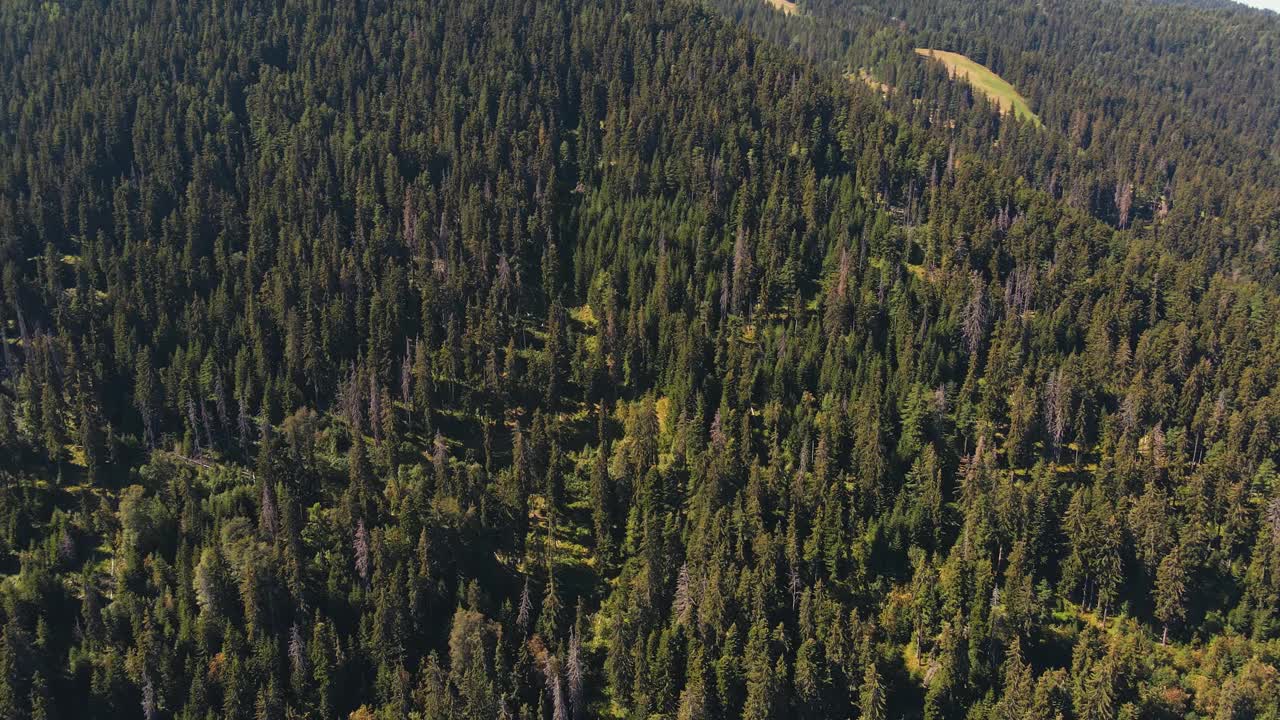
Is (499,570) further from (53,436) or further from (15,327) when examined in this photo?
(15,327)

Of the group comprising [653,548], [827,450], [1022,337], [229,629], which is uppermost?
[1022,337]

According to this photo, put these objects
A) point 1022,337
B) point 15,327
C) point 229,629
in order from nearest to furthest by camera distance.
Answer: point 229,629 < point 1022,337 < point 15,327

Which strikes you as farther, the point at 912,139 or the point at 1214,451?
the point at 912,139

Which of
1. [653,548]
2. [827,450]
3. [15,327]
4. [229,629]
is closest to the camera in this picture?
[229,629]

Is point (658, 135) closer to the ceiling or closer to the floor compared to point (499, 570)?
closer to the ceiling

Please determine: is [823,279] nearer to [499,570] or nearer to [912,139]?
[912,139]

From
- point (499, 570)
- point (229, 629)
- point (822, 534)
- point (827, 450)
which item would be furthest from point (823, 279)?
point (229, 629)
